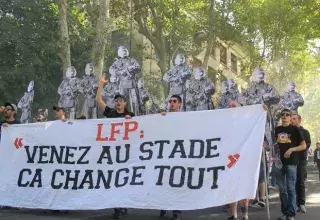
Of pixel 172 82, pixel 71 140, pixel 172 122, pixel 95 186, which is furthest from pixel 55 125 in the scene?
pixel 172 82

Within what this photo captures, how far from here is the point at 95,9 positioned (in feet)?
63.0

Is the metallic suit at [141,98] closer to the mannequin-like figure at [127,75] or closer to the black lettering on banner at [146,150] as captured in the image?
the mannequin-like figure at [127,75]

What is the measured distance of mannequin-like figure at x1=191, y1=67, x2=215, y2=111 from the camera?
11.9m

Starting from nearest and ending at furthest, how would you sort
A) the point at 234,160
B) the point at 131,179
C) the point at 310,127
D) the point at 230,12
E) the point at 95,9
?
1. the point at 234,160
2. the point at 131,179
3. the point at 95,9
4. the point at 230,12
5. the point at 310,127

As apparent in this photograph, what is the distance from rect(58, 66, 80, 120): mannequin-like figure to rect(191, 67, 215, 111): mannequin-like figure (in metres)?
3.19

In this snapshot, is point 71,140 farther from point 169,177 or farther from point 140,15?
point 140,15

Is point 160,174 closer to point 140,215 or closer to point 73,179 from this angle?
point 140,215

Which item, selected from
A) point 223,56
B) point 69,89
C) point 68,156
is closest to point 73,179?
point 68,156

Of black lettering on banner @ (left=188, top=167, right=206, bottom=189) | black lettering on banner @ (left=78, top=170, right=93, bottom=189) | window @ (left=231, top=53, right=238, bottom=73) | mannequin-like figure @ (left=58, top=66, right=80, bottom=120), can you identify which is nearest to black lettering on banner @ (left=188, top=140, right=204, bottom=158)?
black lettering on banner @ (left=188, top=167, right=206, bottom=189)

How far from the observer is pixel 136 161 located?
6.96m

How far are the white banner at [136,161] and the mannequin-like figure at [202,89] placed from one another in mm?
4948

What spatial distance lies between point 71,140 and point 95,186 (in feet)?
3.07

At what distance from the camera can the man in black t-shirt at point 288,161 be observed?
6809 mm

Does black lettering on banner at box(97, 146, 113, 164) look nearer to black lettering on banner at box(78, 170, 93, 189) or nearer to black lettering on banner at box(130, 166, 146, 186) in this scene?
black lettering on banner at box(78, 170, 93, 189)
